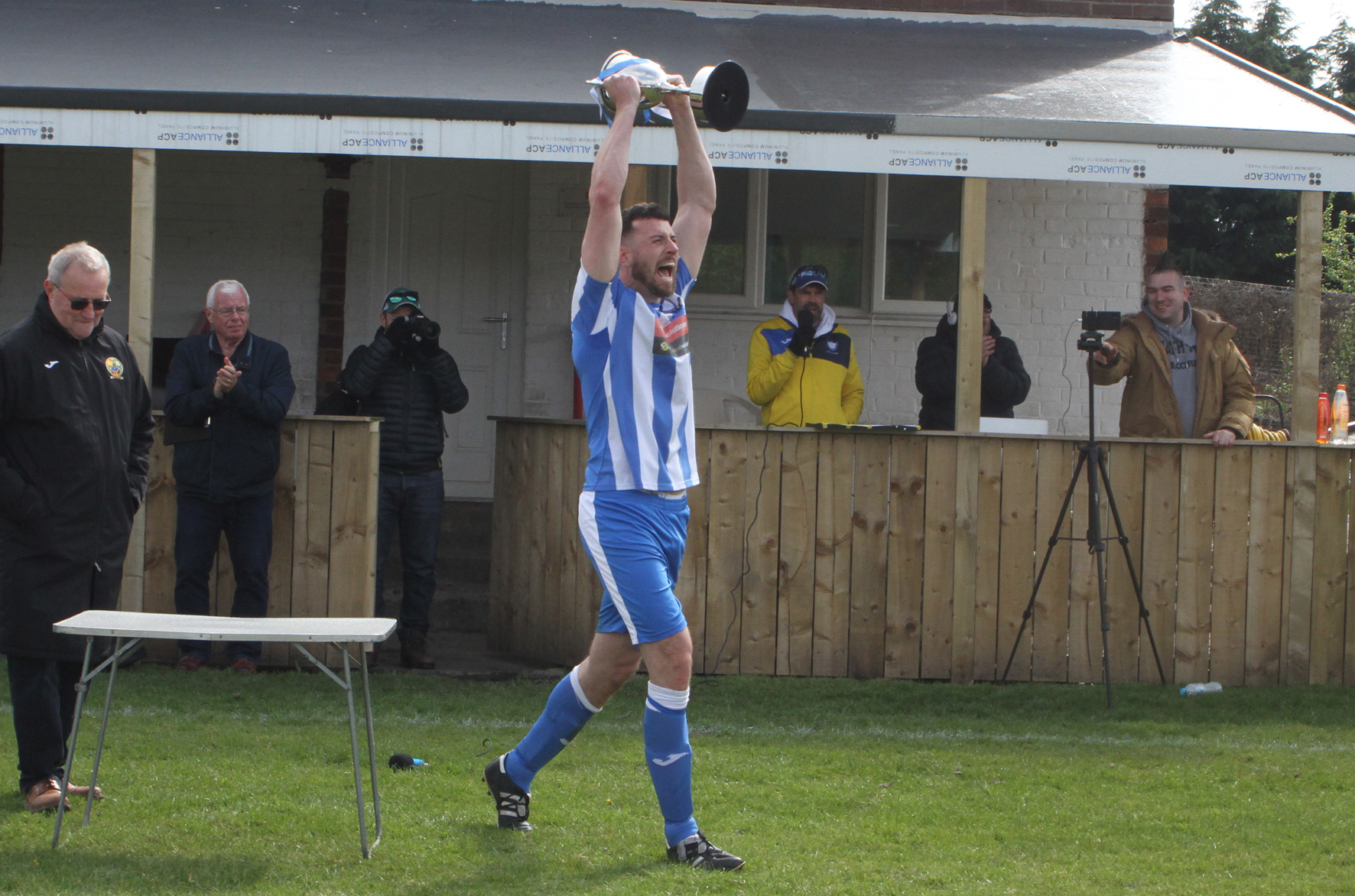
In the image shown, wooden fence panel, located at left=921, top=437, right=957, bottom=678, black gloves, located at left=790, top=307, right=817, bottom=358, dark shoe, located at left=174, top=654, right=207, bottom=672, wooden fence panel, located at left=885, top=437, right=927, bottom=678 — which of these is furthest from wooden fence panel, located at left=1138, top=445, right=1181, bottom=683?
dark shoe, located at left=174, top=654, right=207, bottom=672

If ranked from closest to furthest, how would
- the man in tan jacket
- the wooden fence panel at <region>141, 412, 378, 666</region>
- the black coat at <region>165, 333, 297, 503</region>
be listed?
the black coat at <region>165, 333, 297, 503</region> → the wooden fence panel at <region>141, 412, 378, 666</region> → the man in tan jacket

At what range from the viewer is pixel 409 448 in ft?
24.3

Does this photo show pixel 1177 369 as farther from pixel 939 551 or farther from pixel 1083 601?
pixel 939 551

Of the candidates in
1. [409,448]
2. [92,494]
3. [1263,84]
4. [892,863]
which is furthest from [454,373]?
[1263,84]

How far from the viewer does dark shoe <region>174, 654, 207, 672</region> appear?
7.00m

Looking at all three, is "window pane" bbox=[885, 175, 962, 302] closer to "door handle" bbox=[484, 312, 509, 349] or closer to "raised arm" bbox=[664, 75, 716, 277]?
"door handle" bbox=[484, 312, 509, 349]

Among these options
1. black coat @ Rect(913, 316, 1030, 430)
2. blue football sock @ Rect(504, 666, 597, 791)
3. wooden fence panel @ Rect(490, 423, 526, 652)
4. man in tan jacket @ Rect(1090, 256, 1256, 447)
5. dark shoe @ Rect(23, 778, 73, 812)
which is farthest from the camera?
wooden fence panel @ Rect(490, 423, 526, 652)

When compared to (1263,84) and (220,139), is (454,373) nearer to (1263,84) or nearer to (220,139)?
(220,139)

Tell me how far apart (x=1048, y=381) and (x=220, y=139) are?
19.1 ft

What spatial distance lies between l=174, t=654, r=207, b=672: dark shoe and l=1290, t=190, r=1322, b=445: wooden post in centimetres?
576

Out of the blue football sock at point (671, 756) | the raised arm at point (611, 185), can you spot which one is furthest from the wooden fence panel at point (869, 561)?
the raised arm at point (611, 185)

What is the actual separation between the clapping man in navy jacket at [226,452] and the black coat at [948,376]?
11.2ft

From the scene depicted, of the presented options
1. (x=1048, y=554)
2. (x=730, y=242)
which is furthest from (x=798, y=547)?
(x=730, y=242)

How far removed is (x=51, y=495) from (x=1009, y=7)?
25.9 feet
